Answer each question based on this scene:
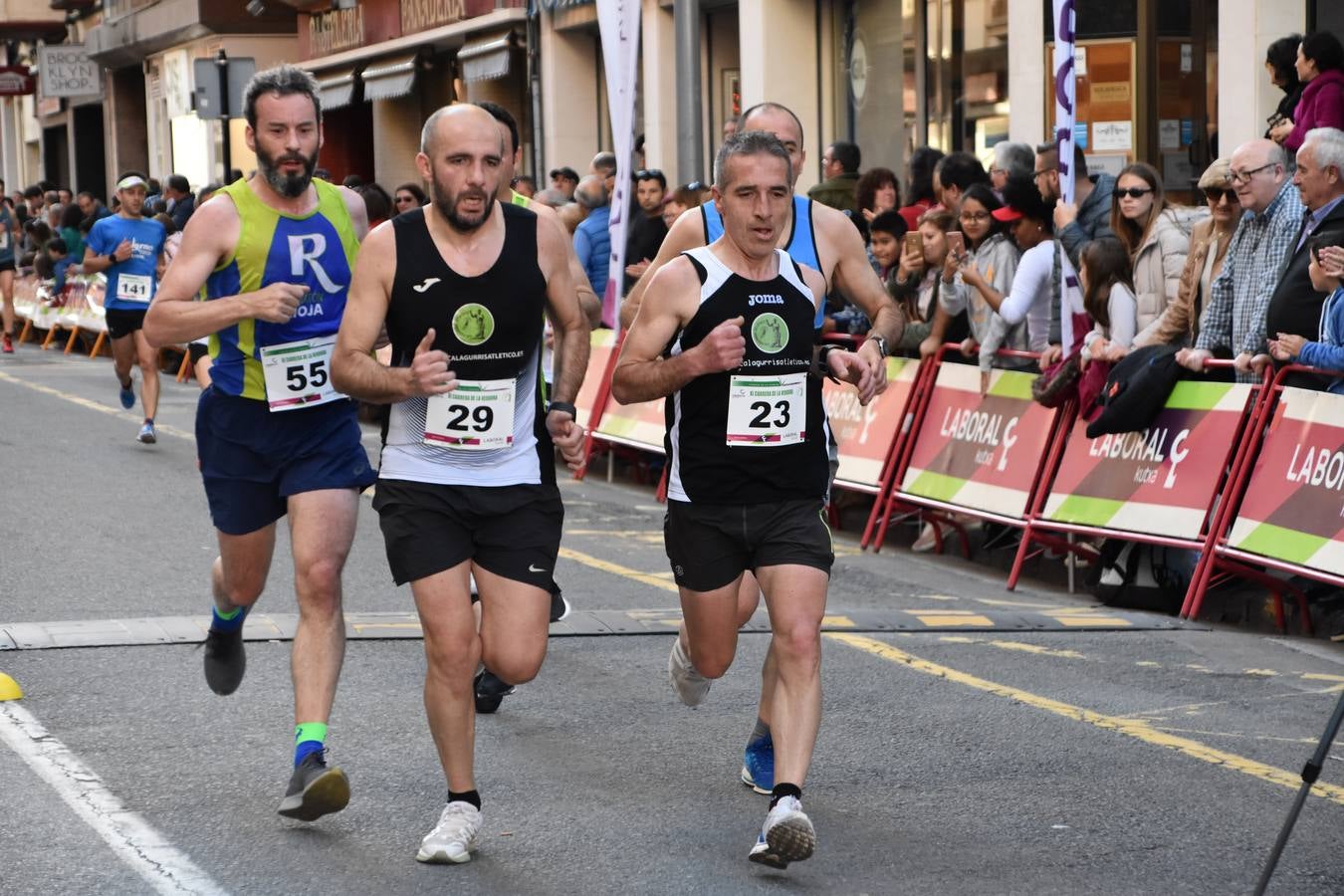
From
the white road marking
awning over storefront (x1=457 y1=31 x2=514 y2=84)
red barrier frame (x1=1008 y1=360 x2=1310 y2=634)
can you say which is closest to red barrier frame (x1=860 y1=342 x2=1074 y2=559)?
red barrier frame (x1=1008 y1=360 x2=1310 y2=634)

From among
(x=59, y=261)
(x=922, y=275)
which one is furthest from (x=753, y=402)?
(x=59, y=261)

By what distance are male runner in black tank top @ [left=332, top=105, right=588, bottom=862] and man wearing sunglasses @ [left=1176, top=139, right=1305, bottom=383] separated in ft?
15.4

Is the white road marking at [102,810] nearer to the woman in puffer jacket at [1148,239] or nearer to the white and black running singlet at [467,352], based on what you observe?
the white and black running singlet at [467,352]

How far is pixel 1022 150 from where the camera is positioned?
13.2 m

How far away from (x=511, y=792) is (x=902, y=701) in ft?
5.78

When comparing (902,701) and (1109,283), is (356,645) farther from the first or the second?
(1109,283)

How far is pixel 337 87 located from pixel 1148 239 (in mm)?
27218

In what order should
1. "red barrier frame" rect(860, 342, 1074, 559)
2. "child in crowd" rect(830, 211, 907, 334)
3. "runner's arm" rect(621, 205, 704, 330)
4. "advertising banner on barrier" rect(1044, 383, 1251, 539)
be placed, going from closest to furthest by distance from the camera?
1. "runner's arm" rect(621, 205, 704, 330)
2. "advertising banner on barrier" rect(1044, 383, 1251, 539)
3. "red barrier frame" rect(860, 342, 1074, 559)
4. "child in crowd" rect(830, 211, 907, 334)

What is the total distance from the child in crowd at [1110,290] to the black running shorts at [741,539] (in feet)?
16.3

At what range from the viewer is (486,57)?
29422 millimetres

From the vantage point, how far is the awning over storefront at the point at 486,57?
28594mm

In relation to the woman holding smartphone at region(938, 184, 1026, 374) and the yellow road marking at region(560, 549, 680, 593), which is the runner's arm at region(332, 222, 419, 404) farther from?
the woman holding smartphone at region(938, 184, 1026, 374)

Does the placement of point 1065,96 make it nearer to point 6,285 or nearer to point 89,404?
point 89,404

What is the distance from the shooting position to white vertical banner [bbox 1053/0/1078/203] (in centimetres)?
1084
